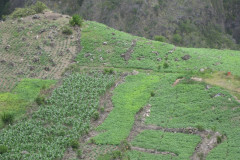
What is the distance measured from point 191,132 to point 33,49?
84.2 feet

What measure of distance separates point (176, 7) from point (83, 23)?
40.8m

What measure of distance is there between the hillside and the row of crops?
99mm

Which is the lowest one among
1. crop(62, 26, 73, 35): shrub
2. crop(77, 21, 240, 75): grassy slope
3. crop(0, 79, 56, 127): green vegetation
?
crop(0, 79, 56, 127): green vegetation

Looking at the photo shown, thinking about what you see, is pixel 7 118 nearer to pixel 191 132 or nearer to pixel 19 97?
pixel 19 97

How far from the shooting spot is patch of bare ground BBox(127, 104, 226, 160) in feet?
102

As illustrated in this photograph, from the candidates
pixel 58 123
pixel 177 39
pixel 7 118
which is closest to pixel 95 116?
pixel 58 123

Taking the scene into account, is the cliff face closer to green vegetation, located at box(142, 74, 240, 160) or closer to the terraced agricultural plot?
the terraced agricultural plot

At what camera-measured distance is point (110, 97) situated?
40125mm

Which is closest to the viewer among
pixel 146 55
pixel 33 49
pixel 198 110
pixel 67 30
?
pixel 198 110

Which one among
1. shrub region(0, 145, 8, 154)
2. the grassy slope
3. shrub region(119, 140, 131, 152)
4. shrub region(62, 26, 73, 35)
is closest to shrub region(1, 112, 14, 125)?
shrub region(0, 145, 8, 154)

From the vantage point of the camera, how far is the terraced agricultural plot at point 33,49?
147ft

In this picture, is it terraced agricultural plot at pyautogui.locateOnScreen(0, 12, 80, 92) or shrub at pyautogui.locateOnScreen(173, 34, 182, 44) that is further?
shrub at pyautogui.locateOnScreen(173, 34, 182, 44)

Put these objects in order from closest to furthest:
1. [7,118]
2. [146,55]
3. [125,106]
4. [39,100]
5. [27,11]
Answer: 1. [7,118]
2. [125,106]
3. [39,100]
4. [146,55]
5. [27,11]

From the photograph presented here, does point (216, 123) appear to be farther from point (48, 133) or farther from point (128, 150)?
point (48, 133)
